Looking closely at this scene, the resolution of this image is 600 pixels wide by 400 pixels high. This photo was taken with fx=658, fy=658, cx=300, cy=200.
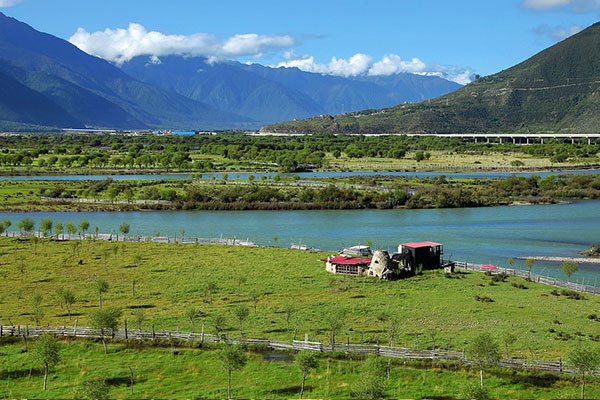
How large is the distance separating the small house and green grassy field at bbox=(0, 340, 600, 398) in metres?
16.1

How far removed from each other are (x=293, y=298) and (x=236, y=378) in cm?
1045

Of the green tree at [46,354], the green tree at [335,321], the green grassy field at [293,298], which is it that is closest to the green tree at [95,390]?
the green tree at [46,354]

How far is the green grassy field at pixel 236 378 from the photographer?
867 inches

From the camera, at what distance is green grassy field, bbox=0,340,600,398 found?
22016 mm

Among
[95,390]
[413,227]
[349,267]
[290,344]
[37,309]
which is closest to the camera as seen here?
[95,390]

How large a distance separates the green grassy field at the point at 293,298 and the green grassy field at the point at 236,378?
2325mm

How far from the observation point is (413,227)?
205ft

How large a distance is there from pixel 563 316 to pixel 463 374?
942 cm

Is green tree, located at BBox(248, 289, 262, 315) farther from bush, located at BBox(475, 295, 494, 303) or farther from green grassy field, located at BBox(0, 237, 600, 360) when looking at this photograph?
bush, located at BBox(475, 295, 494, 303)

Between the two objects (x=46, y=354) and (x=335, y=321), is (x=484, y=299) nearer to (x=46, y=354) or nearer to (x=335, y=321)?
(x=335, y=321)

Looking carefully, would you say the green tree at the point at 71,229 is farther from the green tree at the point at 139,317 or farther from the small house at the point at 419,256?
the small house at the point at 419,256

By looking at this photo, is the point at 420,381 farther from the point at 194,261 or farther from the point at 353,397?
the point at 194,261

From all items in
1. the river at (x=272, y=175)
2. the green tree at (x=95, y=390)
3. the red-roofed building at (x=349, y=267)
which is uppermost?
the river at (x=272, y=175)

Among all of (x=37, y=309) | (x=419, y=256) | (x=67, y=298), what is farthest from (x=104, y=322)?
(x=419, y=256)
